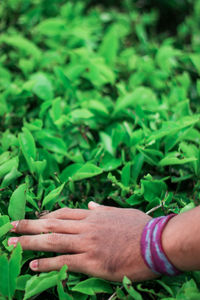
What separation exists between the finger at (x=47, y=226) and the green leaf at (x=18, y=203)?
32 mm

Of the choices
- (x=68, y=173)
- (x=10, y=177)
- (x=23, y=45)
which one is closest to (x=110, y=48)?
(x=23, y=45)

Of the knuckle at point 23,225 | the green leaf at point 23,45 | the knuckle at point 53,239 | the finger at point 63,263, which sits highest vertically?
the green leaf at point 23,45

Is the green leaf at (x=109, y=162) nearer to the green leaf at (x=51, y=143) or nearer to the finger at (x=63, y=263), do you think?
the green leaf at (x=51, y=143)

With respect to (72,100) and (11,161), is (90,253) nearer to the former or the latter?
(11,161)

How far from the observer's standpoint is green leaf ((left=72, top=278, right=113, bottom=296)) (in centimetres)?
94

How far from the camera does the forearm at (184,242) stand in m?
0.89

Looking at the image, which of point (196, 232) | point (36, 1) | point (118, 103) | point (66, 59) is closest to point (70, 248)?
point (196, 232)

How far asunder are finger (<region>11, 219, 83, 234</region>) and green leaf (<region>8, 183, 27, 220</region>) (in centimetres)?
3

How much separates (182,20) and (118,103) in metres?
1.51

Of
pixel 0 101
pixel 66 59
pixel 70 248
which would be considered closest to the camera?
pixel 70 248

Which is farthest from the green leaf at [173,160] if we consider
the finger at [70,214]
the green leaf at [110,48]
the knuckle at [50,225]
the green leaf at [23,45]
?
the green leaf at [23,45]

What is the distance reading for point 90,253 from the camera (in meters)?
0.97

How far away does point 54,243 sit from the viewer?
100 centimetres

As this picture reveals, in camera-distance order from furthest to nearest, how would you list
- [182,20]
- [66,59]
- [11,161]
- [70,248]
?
[182,20], [66,59], [11,161], [70,248]
